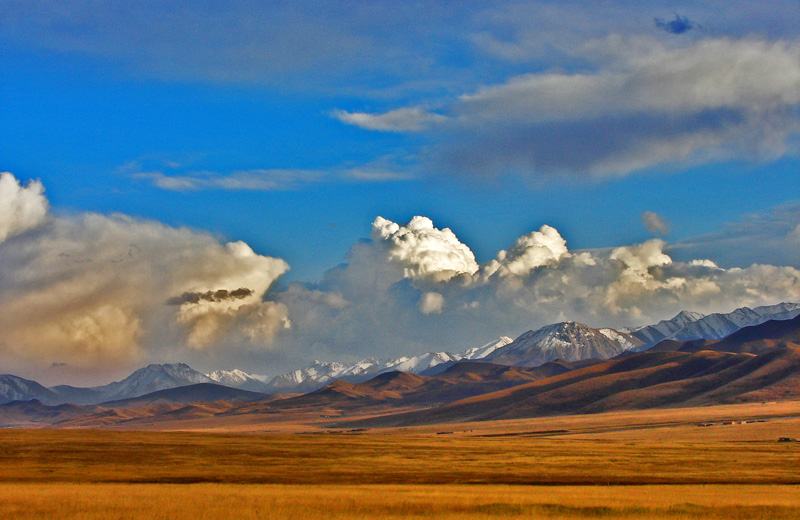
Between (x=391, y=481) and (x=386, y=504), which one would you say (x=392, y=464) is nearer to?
(x=391, y=481)

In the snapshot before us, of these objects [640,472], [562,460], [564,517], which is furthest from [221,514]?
[562,460]

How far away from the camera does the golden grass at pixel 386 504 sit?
134 feet

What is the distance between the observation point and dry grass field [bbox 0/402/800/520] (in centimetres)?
4309

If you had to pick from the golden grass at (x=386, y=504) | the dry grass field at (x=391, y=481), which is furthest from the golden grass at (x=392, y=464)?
the golden grass at (x=386, y=504)

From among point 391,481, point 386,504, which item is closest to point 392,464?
point 391,481

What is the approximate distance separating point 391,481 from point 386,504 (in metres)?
27.5

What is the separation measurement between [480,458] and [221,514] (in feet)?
208

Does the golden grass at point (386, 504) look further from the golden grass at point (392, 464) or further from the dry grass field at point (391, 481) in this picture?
the golden grass at point (392, 464)

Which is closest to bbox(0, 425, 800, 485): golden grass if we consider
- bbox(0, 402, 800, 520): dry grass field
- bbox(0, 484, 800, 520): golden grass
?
bbox(0, 402, 800, 520): dry grass field

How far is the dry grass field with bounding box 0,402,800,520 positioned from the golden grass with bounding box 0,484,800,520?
103mm

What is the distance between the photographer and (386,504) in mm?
45906

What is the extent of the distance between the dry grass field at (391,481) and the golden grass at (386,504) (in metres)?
0.10

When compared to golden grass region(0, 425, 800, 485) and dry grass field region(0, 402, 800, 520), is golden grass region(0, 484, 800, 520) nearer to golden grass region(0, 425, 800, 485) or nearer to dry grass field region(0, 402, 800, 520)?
dry grass field region(0, 402, 800, 520)

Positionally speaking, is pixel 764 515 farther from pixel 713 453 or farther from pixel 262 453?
pixel 262 453
